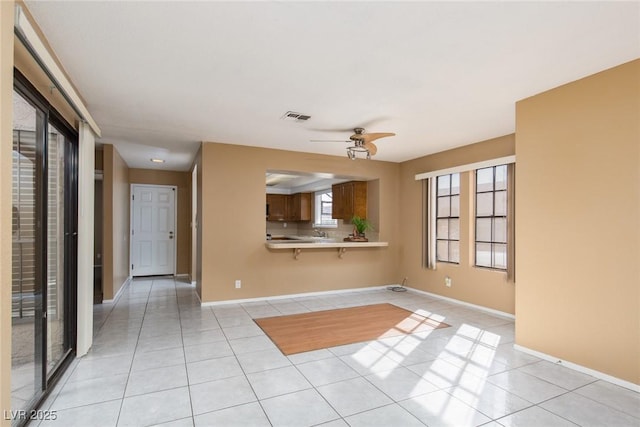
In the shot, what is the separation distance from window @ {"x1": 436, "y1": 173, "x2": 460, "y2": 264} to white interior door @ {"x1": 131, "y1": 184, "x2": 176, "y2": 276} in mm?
5758

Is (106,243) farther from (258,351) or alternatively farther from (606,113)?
(606,113)

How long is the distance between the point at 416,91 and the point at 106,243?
4970 mm

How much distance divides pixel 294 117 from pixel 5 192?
2844 millimetres

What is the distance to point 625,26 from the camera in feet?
6.81

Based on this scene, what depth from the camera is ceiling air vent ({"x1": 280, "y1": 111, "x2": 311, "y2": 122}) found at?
3681 mm

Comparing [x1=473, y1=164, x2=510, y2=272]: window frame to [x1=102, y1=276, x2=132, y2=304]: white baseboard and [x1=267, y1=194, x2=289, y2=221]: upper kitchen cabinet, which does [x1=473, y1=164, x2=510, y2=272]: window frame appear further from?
[x1=267, y1=194, x2=289, y2=221]: upper kitchen cabinet

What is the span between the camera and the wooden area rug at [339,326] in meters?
3.50

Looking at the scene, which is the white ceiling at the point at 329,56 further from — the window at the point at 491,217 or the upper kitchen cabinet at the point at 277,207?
the upper kitchen cabinet at the point at 277,207

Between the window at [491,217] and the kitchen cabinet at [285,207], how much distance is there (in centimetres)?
533

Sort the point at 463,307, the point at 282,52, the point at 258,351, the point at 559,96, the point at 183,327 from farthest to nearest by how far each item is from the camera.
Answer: the point at 463,307, the point at 183,327, the point at 258,351, the point at 559,96, the point at 282,52

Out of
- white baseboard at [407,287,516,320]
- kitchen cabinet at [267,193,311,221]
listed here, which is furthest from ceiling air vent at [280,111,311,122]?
kitchen cabinet at [267,193,311,221]

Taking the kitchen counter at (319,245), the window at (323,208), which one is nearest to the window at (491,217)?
the kitchen counter at (319,245)

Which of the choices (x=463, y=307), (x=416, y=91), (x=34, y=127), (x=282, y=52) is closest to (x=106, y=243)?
(x=34, y=127)

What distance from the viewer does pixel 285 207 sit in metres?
9.91
